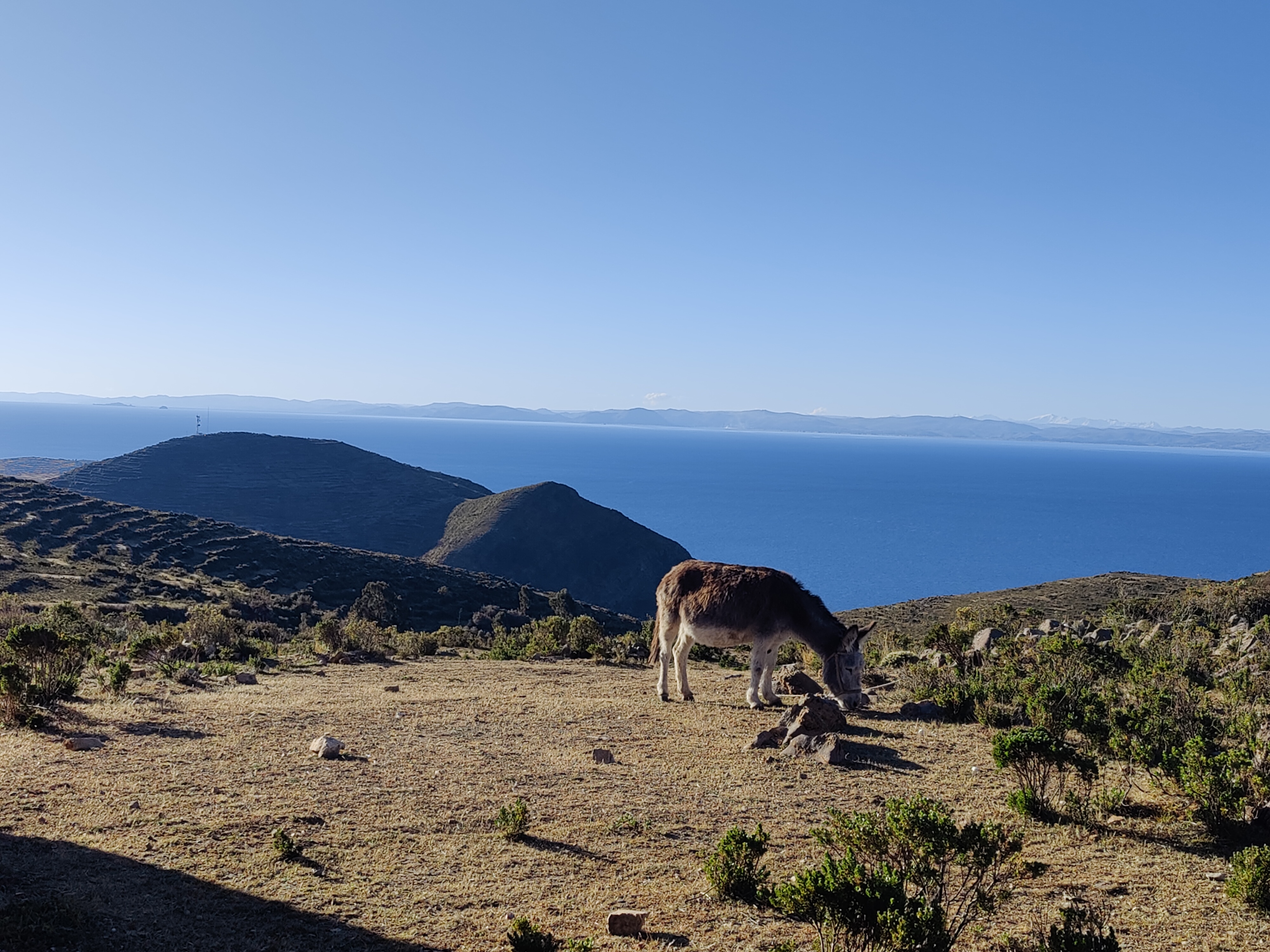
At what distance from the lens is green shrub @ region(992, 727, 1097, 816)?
7.71 m

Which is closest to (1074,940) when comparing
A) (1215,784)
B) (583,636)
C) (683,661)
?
(1215,784)

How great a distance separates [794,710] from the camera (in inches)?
428

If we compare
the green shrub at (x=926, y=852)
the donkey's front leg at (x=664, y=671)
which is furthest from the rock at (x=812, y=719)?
the green shrub at (x=926, y=852)

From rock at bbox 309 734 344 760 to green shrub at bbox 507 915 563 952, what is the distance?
16.8 ft

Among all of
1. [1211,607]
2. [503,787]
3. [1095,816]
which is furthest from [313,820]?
[1211,607]

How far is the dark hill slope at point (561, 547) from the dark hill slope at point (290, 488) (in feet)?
22.5

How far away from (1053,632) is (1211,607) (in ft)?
22.7

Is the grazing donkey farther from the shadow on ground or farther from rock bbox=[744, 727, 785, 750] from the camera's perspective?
the shadow on ground

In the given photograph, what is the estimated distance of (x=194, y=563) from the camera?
4803 cm

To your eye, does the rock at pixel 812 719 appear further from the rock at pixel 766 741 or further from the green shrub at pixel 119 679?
the green shrub at pixel 119 679

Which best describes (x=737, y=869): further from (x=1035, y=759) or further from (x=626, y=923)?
(x=1035, y=759)

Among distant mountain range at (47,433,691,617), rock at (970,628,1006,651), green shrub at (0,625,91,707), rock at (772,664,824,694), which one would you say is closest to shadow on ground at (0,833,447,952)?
green shrub at (0,625,91,707)

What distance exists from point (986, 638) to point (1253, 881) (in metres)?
13.2

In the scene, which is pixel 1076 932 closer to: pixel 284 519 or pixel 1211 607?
pixel 1211 607
